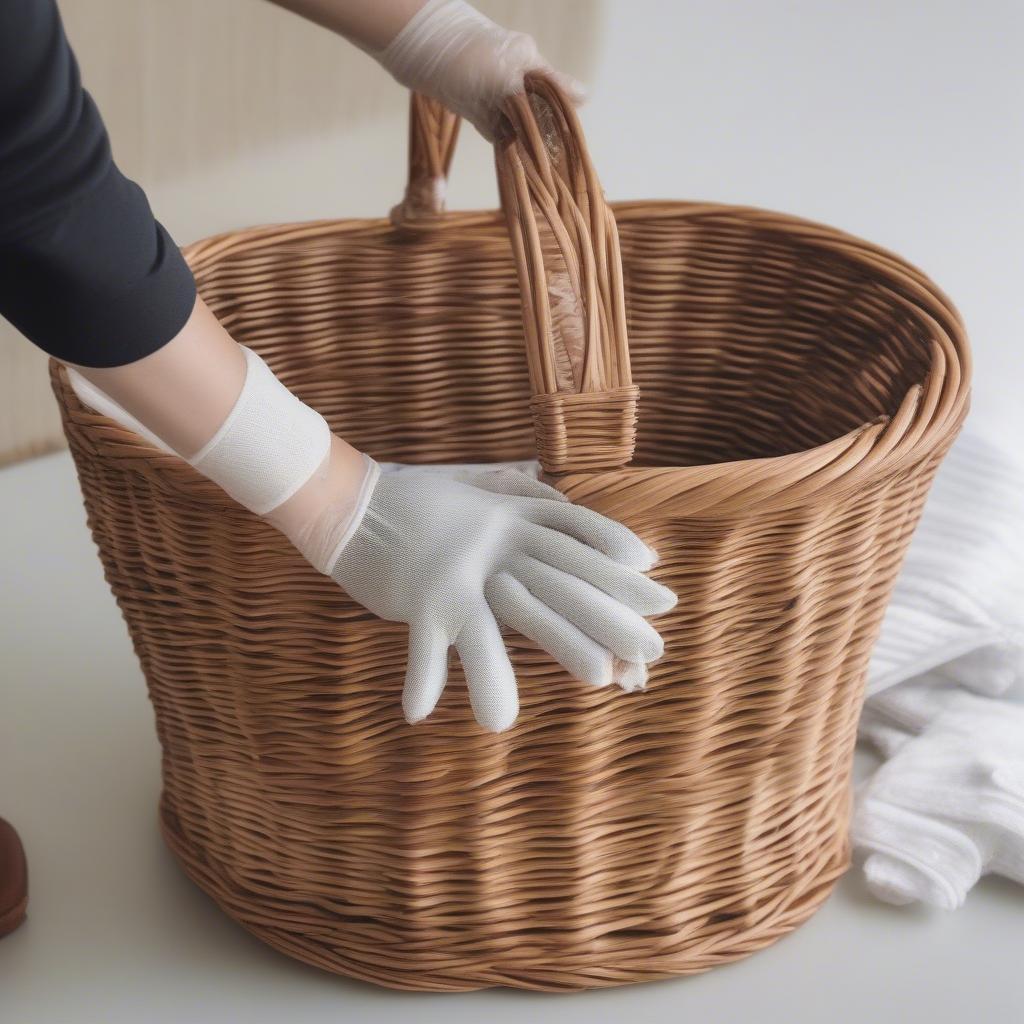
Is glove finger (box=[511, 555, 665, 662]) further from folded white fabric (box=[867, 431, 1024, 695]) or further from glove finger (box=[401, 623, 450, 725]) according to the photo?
folded white fabric (box=[867, 431, 1024, 695])

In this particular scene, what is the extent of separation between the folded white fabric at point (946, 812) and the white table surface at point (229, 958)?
1.1 inches

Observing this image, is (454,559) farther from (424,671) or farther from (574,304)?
(574,304)

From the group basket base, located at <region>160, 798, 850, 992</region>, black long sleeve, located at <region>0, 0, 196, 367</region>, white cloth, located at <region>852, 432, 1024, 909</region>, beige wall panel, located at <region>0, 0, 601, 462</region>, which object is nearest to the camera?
black long sleeve, located at <region>0, 0, 196, 367</region>

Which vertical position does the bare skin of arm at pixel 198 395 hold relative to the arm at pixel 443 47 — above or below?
below

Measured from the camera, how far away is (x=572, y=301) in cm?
89

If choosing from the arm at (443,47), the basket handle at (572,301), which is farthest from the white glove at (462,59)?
the basket handle at (572,301)

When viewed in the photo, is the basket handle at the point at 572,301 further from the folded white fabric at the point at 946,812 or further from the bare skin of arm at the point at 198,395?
the folded white fabric at the point at 946,812

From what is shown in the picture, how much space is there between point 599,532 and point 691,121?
141cm

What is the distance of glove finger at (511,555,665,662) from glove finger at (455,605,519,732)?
0.12 ft

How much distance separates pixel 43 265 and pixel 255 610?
260 mm

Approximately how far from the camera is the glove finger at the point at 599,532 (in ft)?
2.50

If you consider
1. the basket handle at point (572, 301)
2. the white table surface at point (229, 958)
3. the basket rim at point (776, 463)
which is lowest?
the white table surface at point (229, 958)

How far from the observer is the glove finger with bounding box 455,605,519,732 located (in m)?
0.76

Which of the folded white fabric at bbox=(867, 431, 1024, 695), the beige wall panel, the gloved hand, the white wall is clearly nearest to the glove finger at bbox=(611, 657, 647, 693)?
the gloved hand
